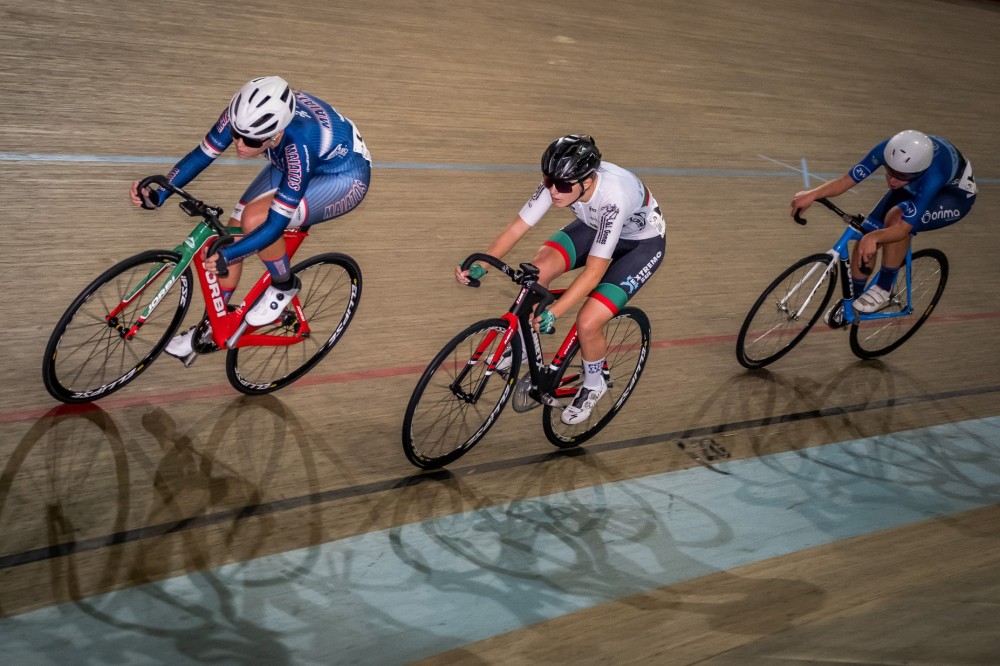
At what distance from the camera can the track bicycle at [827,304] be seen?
516 centimetres

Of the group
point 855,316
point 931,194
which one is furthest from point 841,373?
point 931,194

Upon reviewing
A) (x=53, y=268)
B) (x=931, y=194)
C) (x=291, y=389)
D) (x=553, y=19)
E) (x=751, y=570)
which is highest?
(x=553, y=19)

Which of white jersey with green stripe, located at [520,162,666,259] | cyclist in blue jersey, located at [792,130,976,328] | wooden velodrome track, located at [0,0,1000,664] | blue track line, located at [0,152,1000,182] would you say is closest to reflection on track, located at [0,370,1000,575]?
wooden velodrome track, located at [0,0,1000,664]

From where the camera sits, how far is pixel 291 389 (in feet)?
14.3

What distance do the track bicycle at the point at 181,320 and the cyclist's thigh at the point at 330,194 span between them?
0.45 ft

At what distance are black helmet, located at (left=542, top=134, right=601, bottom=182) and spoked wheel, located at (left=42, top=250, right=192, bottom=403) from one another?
1.49 m

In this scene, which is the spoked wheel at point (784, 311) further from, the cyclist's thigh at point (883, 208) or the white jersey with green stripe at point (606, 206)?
the white jersey with green stripe at point (606, 206)

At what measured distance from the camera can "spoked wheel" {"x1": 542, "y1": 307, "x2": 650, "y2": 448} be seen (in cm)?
421

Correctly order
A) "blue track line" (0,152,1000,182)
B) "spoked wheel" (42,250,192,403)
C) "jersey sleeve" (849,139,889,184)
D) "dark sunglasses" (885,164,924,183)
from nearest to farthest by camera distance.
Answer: "spoked wheel" (42,250,192,403) → "dark sunglasses" (885,164,924,183) → "jersey sleeve" (849,139,889,184) → "blue track line" (0,152,1000,182)

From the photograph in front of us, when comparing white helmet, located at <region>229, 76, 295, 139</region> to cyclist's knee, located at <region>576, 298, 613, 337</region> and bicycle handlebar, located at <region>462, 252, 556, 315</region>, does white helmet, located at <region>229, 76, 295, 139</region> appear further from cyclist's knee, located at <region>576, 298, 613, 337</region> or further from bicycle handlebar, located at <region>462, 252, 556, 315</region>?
cyclist's knee, located at <region>576, 298, 613, 337</region>

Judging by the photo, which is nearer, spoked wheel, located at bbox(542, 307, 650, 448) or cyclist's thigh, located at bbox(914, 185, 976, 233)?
spoked wheel, located at bbox(542, 307, 650, 448)

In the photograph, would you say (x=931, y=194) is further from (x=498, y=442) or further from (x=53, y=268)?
(x=53, y=268)

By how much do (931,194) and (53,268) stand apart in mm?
4374

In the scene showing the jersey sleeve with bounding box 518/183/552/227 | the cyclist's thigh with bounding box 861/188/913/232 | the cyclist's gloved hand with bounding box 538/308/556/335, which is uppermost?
the jersey sleeve with bounding box 518/183/552/227
